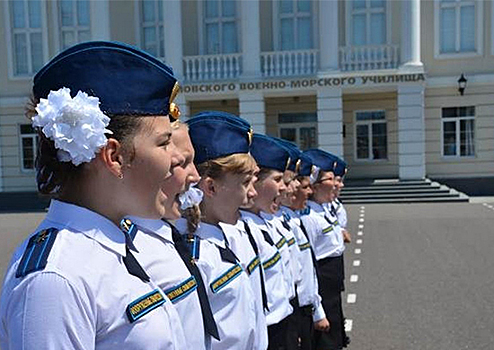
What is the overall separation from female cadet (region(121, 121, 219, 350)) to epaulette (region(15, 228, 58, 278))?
1.02 feet

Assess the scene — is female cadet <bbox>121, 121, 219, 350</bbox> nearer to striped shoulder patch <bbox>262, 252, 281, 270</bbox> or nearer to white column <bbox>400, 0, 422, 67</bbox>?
striped shoulder patch <bbox>262, 252, 281, 270</bbox>

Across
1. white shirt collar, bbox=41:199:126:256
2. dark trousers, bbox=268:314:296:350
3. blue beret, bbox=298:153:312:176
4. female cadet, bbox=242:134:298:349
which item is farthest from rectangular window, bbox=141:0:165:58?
white shirt collar, bbox=41:199:126:256

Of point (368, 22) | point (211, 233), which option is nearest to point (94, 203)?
point (211, 233)

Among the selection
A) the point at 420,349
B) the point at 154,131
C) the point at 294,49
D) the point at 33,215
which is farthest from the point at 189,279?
the point at 294,49

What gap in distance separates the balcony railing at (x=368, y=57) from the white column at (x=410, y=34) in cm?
43

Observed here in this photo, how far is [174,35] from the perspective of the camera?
22.2m

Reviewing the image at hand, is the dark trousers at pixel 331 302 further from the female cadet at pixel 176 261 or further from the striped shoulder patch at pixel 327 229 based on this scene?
the female cadet at pixel 176 261

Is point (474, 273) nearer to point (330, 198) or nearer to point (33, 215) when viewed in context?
point (330, 198)

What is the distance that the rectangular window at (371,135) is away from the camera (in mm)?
23188

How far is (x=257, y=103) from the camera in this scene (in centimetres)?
2162

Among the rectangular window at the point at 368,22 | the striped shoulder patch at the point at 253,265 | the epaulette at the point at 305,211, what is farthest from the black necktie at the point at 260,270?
the rectangular window at the point at 368,22

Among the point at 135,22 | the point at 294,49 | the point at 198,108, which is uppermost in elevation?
the point at 135,22

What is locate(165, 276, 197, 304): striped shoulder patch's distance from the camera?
168 cm

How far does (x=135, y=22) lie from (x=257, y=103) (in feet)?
22.7
